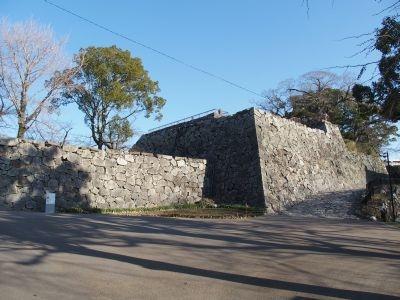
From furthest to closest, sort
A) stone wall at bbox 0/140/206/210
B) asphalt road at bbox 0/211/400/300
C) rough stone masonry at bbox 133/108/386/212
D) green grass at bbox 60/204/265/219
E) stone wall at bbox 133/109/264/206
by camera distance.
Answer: stone wall at bbox 133/109/264/206 < rough stone masonry at bbox 133/108/386/212 < green grass at bbox 60/204/265/219 < stone wall at bbox 0/140/206/210 < asphalt road at bbox 0/211/400/300

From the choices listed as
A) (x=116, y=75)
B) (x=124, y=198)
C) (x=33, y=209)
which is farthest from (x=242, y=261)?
(x=116, y=75)

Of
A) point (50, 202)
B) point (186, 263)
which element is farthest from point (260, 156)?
point (186, 263)

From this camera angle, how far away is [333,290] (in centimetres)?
549

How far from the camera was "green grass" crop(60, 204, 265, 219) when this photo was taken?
15.3 meters

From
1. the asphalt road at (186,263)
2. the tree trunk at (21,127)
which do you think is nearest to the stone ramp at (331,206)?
the asphalt road at (186,263)

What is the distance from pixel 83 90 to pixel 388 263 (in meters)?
26.6

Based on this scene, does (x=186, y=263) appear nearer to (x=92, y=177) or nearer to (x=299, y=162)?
(x=92, y=177)

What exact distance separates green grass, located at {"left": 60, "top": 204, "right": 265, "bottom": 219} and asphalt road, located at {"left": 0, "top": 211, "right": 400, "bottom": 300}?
13.9ft

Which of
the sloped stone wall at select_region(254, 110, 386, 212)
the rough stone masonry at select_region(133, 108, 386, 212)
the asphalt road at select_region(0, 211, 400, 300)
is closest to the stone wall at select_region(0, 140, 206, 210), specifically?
the rough stone masonry at select_region(133, 108, 386, 212)

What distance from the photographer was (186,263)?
22.2 feet

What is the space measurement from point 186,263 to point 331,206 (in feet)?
42.2

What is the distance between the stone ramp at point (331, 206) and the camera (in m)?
16.8

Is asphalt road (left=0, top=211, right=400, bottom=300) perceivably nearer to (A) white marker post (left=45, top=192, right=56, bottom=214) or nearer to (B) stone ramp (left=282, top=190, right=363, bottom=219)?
(A) white marker post (left=45, top=192, right=56, bottom=214)

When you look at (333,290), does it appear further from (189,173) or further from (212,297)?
(189,173)
